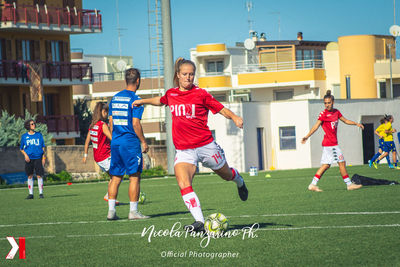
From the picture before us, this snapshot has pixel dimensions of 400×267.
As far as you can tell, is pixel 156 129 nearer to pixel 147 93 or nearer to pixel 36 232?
pixel 147 93

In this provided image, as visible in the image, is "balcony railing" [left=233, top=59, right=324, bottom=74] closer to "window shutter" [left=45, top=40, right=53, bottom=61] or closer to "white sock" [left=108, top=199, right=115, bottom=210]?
"window shutter" [left=45, top=40, right=53, bottom=61]

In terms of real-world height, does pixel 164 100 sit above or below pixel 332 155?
above

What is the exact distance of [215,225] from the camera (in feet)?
29.6

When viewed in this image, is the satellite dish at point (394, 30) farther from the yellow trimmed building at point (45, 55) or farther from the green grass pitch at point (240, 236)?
the green grass pitch at point (240, 236)

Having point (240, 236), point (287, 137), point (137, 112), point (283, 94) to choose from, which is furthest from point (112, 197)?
point (283, 94)

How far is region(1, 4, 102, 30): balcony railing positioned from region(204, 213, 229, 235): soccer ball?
4372cm

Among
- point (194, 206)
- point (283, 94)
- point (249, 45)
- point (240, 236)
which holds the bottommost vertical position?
point (240, 236)

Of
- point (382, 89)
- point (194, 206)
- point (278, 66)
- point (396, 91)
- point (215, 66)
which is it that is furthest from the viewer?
point (215, 66)

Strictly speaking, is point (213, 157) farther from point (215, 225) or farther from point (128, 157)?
point (128, 157)

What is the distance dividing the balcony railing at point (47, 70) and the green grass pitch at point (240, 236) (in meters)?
37.3

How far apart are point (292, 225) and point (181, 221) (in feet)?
6.28

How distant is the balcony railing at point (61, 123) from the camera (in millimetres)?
51969

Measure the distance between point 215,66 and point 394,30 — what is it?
683 inches

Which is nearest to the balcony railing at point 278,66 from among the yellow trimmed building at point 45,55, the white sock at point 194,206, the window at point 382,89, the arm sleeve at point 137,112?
the window at point 382,89
